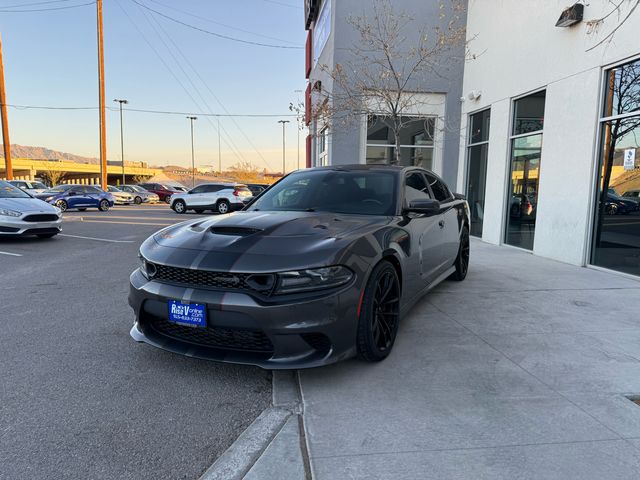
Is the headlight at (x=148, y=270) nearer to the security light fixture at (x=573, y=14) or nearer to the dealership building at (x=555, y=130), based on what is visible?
the dealership building at (x=555, y=130)

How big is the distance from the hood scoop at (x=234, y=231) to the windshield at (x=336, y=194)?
0.88 m

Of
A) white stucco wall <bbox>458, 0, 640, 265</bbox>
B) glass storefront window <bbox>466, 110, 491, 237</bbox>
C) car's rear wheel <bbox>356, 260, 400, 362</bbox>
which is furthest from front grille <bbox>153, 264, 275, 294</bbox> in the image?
glass storefront window <bbox>466, 110, 491, 237</bbox>

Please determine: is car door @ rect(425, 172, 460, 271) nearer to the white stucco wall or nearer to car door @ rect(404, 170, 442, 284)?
car door @ rect(404, 170, 442, 284)

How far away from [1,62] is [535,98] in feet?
93.9

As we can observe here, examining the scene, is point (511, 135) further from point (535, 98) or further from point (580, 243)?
point (580, 243)

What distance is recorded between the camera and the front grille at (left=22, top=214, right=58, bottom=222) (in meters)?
10.1

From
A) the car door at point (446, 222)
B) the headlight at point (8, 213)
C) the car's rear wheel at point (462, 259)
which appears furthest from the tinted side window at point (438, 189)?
the headlight at point (8, 213)

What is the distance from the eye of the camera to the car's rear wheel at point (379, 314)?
3.23 meters

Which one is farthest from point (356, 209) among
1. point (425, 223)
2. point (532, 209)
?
point (532, 209)

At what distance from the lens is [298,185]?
473cm

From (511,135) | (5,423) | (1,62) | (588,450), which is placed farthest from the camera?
(1,62)

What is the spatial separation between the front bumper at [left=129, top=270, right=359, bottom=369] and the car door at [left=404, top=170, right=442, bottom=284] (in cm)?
134

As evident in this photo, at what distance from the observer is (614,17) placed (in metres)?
6.94

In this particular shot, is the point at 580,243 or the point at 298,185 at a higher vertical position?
the point at 298,185
